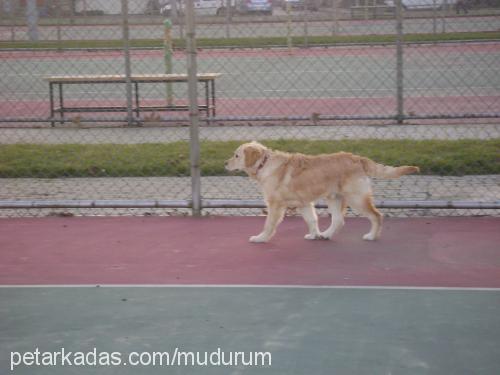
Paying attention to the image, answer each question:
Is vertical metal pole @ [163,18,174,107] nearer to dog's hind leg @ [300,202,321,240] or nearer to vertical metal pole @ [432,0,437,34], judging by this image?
vertical metal pole @ [432,0,437,34]

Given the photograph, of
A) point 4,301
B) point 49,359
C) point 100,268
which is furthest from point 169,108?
point 49,359

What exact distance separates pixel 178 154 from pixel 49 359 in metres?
6.18

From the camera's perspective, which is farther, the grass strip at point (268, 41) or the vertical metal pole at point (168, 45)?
the vertical metal pole at point (168, 45)

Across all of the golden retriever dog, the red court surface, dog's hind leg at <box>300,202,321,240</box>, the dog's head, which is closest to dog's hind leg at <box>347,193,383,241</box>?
the golden retriever dog

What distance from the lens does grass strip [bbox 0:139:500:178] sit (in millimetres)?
10727

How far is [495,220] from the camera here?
28.8 feet

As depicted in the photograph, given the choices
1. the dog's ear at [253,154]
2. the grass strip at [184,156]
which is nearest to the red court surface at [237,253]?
the dog's ear at [253,154]

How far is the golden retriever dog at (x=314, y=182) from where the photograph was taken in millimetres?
7961

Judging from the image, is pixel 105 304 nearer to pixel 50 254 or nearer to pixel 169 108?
pixel 50 254

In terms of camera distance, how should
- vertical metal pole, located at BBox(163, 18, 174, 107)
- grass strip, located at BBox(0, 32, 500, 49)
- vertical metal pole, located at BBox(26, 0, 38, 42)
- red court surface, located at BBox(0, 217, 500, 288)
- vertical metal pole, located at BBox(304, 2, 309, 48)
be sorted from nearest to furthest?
red court surface, located at BBox(0, 217, 500, 288), vertical metal pole, located at BBox(26, 0, 38, 42), vertical metal pole, located at BBox(304, 2, 309, 48), grass strip, located at BBox(0, 32, 500, 49), vertical metal pole, located at BBox(163, 18, 174, 107)

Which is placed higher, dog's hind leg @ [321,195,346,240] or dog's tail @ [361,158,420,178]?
dog's tail @ [361,158,420,178]

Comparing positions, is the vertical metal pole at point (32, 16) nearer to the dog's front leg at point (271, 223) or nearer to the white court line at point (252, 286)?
the dog's front leg at point (271, 223)

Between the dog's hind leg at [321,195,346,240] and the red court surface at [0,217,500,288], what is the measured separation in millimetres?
109

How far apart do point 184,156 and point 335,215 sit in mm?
3417
